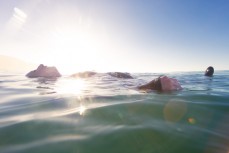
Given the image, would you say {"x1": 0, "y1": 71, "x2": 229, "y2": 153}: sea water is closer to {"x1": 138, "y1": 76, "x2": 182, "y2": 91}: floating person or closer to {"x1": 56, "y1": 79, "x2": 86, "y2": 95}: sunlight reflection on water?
{"x1": 56, "y1": 79, "x2": 86, "y2": 95}: sunlight reflection on water

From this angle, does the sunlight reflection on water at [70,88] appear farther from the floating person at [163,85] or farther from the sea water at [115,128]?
the floating person at [163,85]

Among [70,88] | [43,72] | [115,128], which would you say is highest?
[43,72]

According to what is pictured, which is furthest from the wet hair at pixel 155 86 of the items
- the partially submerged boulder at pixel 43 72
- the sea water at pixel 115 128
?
the partially submerged boulder at pixel 43 72

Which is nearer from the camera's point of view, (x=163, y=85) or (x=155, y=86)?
(x=163, y=85)

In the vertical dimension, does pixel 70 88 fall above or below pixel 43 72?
below

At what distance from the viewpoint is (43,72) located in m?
17.9

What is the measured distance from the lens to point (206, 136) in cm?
305

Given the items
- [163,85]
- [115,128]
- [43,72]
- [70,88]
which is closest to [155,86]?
[163,85]

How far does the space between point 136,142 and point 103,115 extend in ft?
4.41

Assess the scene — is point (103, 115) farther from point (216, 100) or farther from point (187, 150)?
point (216, 100)

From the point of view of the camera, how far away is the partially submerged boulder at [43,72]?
17.7m

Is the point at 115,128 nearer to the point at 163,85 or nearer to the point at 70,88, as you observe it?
the point at 163,85

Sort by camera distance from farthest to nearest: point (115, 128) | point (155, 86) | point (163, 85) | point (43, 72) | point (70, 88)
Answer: point (43, 72) < point (70, 88) < point (155, 86) < point (163, 85) < point (115, 128)

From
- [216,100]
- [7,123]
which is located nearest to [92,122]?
[7,123]
